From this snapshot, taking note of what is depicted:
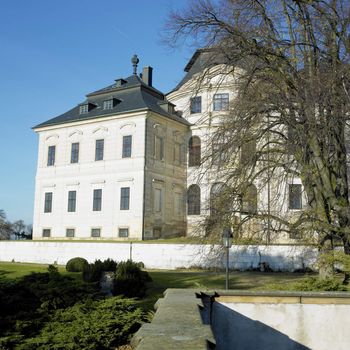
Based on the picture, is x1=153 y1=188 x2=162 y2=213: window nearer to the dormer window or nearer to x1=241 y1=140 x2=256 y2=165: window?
the dormer window

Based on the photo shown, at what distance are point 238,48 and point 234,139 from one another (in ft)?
10.0

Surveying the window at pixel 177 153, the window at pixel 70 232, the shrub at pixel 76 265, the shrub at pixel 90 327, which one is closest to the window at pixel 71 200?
the window at pixel 70 232

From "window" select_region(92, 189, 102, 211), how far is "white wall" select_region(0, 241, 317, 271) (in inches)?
251

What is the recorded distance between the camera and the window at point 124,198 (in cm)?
3922

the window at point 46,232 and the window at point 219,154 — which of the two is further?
the window at point 46,232

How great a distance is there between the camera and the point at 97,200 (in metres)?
41.0

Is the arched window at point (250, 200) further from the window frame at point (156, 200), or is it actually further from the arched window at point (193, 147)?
the arched window at point (193, 147)

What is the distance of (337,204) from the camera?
1471 cm

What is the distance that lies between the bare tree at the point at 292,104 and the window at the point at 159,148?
77.4 ft

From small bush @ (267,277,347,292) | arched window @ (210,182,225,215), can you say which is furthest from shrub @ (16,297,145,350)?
arched window @ (210,182,225,215)

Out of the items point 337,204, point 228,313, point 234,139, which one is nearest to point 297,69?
point 234,139

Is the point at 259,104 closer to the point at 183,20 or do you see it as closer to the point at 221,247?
the point at 183,20

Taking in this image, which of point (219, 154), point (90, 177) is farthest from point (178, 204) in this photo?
point (219, 154)

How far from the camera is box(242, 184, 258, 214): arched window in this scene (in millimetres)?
15828
